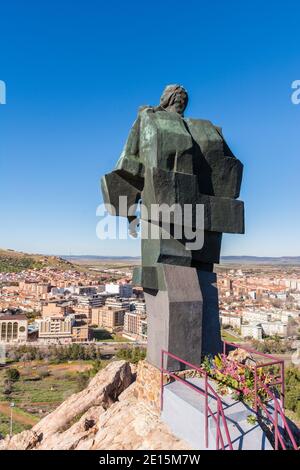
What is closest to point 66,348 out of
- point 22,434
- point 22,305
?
point 22,305

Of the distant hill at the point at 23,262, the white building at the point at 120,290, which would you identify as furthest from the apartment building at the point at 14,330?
the distant hill at the point at 23,262

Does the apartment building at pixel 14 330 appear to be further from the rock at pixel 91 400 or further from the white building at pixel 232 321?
the rock at pixel 91 400

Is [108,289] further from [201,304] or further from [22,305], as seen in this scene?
[201,304]

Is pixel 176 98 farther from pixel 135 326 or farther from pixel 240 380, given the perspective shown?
pixel 135 326

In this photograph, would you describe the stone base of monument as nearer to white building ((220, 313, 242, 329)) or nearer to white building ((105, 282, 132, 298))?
white building ((220, 313, 242, 329))

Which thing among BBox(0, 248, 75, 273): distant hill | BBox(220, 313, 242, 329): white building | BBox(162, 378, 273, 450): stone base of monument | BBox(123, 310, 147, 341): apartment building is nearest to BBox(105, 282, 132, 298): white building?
BBox(123, 310, 147, 341): apartment building
